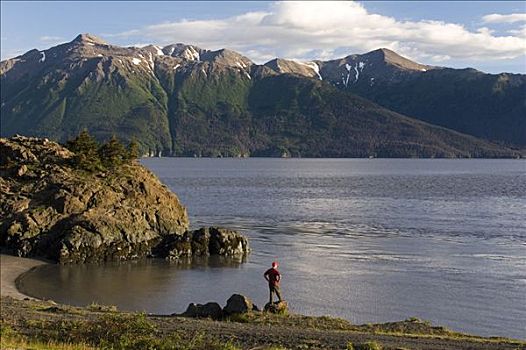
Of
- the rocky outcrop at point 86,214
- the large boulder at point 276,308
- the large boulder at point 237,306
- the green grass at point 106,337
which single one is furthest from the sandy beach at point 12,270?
the green grass at point 106,337

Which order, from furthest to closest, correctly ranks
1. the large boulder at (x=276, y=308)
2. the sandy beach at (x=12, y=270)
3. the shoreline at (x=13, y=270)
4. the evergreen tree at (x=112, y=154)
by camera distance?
the evergreen tree at (x=112, y=154)
the sandy beach at (x=12, y=270)
the shoreline at (x=13, y=270)
the large boulder at (x=276, y=308)

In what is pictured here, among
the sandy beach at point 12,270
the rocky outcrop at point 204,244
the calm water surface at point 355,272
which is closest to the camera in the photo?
the calm water surface at point 355,272

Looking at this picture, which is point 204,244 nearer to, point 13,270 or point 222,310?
point 13,270

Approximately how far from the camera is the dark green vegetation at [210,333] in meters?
24.1

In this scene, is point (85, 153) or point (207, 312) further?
point (85, 153)

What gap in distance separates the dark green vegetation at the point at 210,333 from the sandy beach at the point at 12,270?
9.92 m

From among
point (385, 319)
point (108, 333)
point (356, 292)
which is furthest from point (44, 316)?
point (356, 292)

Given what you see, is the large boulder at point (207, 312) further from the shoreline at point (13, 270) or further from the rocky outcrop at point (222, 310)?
the shoreline at point (13, 270)

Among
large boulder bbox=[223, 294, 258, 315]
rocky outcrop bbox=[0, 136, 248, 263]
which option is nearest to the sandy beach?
rocky outcrop bbox=[0, 136, 248, 263]

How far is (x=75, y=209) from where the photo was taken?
6044 centimetres

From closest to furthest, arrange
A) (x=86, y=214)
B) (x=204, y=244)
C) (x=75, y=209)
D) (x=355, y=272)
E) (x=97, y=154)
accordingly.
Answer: (x=355, y=272), (x=86, y=214), (x=75, y=209), (x=204, y=244), (x=97, y=154)

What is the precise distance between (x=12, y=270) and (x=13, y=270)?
0.07m

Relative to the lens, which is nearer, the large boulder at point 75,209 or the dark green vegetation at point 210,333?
the dark green vegetation at point 210,333

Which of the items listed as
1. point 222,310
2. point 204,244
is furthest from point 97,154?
point 222,310
